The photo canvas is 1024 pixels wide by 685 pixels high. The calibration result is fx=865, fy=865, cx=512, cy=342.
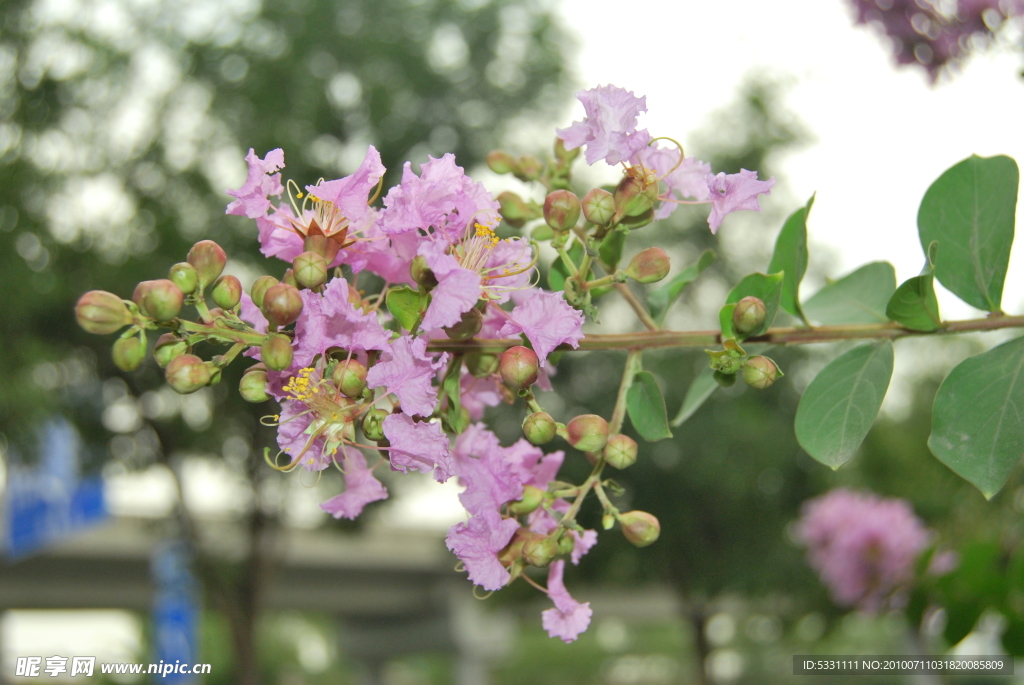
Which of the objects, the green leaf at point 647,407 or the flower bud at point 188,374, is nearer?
the flower bud at point 188,374

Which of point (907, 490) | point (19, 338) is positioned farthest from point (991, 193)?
point (907, 490)

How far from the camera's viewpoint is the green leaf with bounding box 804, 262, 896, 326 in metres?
1.28

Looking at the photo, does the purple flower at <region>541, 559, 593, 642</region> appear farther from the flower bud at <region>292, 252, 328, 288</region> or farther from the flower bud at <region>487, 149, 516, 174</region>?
the flower bud at <region>487, 149, 516, 174</region>

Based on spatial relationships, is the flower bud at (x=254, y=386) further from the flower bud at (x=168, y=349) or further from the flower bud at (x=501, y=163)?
the flower bud at (x=501, y=163)

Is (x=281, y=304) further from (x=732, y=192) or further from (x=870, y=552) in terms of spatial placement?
(x=870, y=552)

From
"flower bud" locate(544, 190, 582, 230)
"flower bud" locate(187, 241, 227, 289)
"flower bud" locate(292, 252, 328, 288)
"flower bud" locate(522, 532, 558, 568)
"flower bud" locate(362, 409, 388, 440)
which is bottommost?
"flower bud" locate(522, 532, 558, 568)

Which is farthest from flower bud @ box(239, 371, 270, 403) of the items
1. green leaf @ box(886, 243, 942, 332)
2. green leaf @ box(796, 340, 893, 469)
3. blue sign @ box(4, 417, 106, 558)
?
blue sign @ box(4, 417, 106, 558)

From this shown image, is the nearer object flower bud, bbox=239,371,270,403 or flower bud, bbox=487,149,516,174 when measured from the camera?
flower bud, bbox=239,371,270,403

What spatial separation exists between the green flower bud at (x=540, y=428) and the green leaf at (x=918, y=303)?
0.47 meters

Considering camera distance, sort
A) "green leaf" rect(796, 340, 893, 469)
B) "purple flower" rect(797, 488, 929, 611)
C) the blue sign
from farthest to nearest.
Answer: the blue sign → "purple flower" rect(797, 488, 929, 611) → "green leaf" rect(796, 340, 893, 469)

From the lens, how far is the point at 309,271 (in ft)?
3.46

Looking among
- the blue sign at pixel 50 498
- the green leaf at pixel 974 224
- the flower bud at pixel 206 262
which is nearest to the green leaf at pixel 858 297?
the green leaf at pixel 974 224

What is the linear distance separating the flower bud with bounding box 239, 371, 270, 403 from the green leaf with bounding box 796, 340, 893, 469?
686 mm

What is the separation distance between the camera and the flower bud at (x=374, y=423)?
1044mm
